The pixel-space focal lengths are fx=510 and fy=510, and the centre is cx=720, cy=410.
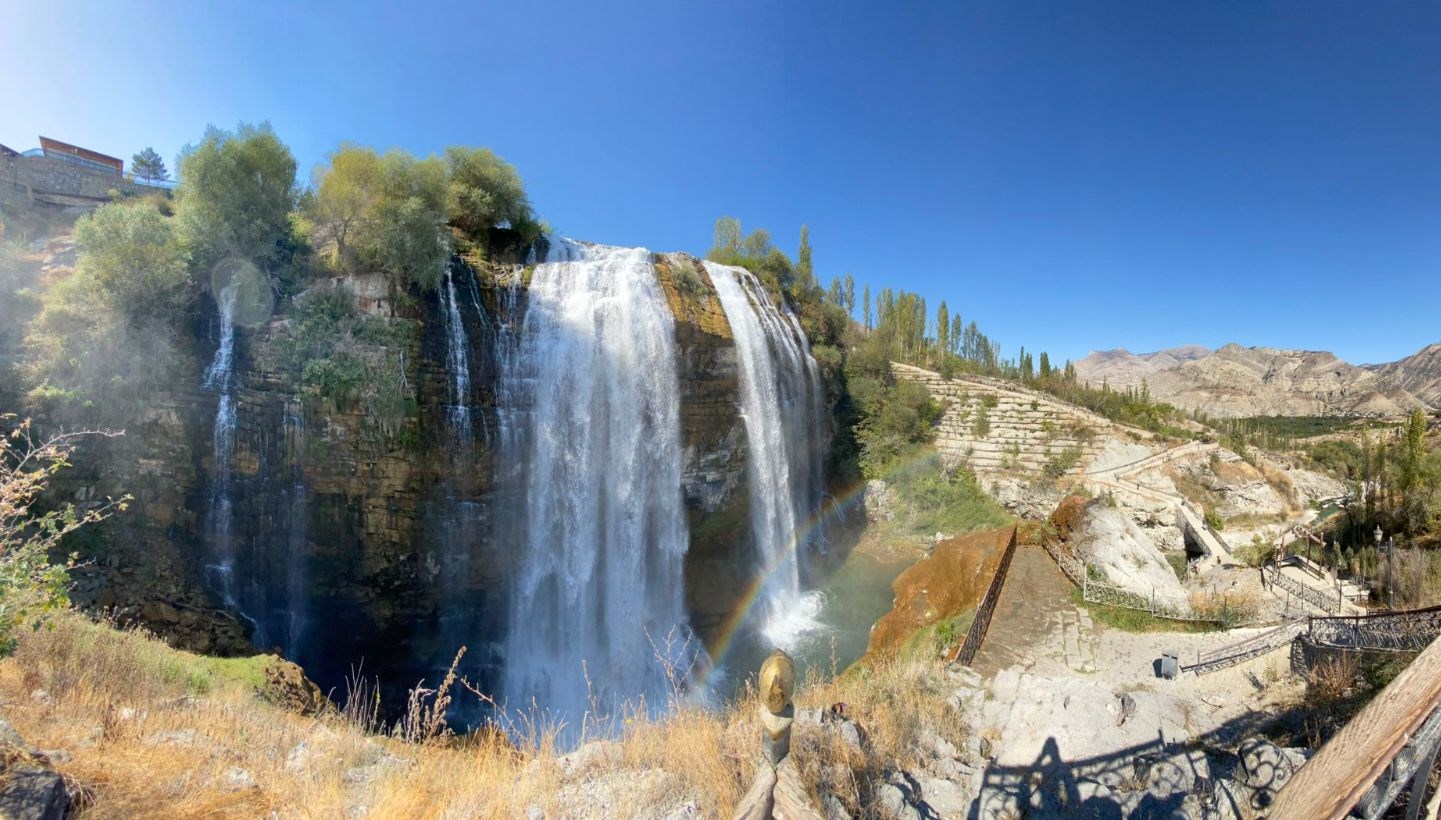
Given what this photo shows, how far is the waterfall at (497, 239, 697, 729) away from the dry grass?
7.51 metres

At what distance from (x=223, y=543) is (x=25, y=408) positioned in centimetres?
449

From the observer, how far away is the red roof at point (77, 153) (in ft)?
63.6

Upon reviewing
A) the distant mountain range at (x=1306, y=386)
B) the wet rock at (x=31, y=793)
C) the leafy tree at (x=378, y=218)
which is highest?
the distant mountain range at (x=1306, y=386)

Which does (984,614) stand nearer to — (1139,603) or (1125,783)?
(1139,603)

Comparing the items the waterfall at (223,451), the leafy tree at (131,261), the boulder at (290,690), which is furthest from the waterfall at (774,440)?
the leafy tree at (131,261)

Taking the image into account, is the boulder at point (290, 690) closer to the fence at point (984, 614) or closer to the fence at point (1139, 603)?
the fence at point (984, 614)

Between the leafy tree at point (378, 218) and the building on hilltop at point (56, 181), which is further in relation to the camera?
the building on hilltop at point (56, 181)

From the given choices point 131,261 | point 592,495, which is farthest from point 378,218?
point 592,495

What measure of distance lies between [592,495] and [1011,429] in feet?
62.5

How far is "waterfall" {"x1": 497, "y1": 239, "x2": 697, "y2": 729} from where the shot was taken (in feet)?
42.8

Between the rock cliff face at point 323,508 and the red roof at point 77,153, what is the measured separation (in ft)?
55.5

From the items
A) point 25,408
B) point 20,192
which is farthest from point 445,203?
point 20,192

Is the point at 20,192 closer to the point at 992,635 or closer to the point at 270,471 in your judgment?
the point at 270,471

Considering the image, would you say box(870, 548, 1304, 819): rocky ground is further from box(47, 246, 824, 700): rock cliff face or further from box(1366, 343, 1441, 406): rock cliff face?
box(1366, 343, 1441, 406): rock cliff face
